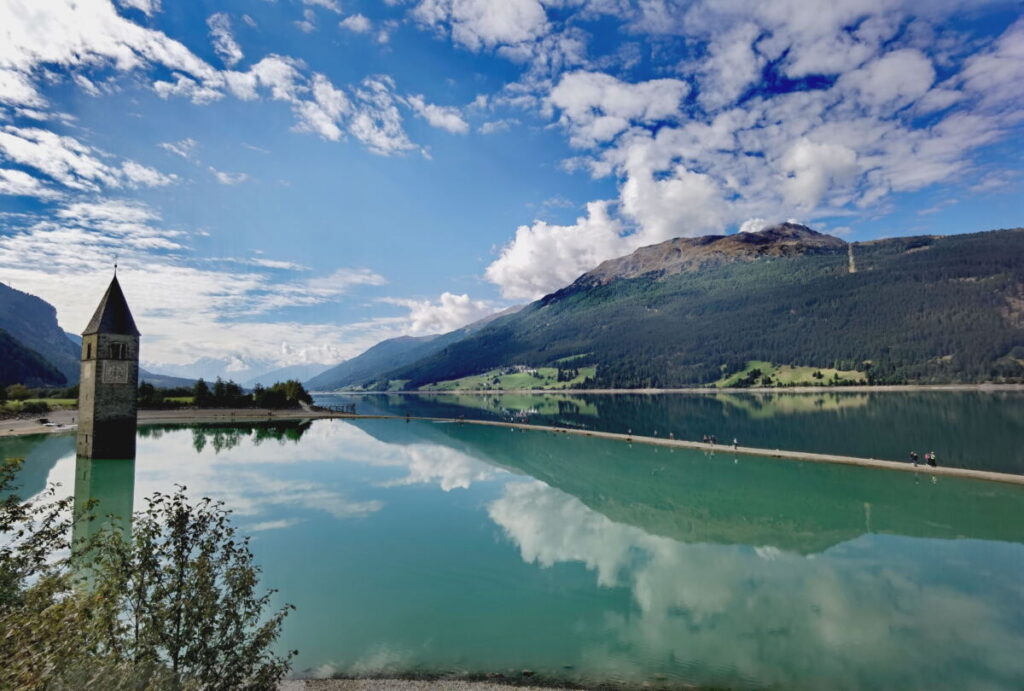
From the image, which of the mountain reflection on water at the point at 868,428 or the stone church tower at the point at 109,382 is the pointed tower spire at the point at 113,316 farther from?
the mountain reflection on water at the point at 868,428

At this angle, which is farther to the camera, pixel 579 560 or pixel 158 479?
pixel 158 479

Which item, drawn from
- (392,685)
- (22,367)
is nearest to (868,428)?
(392,685)

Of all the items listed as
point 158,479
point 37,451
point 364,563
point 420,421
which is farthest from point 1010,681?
point 420,421

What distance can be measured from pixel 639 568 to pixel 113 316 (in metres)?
58.1

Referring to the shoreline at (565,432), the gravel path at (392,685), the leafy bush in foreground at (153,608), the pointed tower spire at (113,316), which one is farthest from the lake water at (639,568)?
the pointed tower spire at (113,316)

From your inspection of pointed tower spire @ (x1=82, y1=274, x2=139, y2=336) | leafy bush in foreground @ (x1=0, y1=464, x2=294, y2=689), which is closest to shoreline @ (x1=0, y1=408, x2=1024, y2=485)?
pointed tower spire @ (x1=82, y1=274, x2=139, y2=336)

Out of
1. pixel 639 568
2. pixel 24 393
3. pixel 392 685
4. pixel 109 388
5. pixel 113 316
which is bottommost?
pixel 639 568

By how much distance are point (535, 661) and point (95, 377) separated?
56.2 m

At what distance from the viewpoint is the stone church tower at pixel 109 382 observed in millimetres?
51781

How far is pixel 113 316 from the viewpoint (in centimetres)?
5406

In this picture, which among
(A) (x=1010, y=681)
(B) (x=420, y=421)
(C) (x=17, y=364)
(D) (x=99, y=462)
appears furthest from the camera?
(C) (x=17, y=364)

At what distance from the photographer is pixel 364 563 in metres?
25.7

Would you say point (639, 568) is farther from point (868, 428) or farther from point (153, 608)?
point (868, 428)

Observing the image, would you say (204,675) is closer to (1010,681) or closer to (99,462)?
(1010,681)
